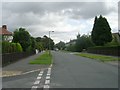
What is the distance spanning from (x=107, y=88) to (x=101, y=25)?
82.7 metres

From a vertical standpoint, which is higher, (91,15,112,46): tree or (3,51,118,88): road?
(91,15,112,46): tree

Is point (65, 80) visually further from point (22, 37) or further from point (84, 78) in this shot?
point (22, 37)

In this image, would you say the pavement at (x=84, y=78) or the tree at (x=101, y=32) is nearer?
the pavement at (x=84, y=78)

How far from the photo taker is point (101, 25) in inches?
3649

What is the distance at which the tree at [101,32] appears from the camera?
9119 cm

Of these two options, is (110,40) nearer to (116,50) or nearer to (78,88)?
(116,50)

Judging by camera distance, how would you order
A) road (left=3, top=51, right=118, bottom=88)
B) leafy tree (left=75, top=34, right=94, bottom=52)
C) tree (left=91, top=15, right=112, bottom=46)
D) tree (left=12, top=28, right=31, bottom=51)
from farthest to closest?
leafy tree (left=75, top=34, right=94, bottom=52) → tree (left=91, top=15, right=112, bottom=46) → tree (left=12, top=28, right=31, bottom=51) → road (left=3, top=51, right=118, bottom=88)

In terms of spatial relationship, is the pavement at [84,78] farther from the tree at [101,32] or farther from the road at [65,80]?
the tree at [101,32]

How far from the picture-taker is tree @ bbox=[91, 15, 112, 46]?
91.2 metres

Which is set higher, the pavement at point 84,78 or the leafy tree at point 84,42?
the leafy tree at point 84,42

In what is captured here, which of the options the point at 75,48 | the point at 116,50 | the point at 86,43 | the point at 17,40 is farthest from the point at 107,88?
the point at 75,48

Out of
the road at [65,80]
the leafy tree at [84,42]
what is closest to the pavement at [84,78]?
the road at [65,80]

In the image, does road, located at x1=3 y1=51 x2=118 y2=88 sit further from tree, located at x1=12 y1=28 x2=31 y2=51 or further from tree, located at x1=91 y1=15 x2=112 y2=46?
tree, located at x1=91 y1=15 x2=112 y2=46

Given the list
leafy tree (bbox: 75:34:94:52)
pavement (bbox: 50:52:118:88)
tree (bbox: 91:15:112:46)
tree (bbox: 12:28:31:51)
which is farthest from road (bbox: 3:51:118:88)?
leafy tree (bbox: 75:34:94:52)
